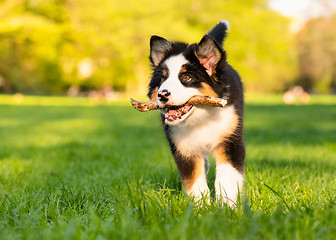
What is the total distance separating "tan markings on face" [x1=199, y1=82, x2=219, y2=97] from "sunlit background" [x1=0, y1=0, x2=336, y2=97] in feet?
Answer: 77.3

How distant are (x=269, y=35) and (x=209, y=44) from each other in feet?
119

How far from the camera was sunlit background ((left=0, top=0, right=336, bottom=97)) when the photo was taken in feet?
98.6

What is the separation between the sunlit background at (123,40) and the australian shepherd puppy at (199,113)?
23.4 meters

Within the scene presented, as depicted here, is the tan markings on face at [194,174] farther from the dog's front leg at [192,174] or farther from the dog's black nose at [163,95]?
the dog's black nose at [163,95]

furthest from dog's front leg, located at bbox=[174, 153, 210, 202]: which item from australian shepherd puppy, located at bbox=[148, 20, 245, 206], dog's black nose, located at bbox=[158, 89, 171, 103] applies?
dog's black nose, located at bbox=[158, 89, 171, 103]

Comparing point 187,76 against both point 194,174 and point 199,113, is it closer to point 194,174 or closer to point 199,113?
point 199,113

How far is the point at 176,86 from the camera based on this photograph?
2.76 metres

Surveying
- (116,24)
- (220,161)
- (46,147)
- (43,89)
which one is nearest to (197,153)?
(220,161)

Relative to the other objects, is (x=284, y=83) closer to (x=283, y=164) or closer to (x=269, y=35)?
(x=269, y=35)

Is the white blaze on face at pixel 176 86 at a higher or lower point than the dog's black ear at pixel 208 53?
lower

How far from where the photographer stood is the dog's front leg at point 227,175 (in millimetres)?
2822

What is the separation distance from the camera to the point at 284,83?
4891 centimetres

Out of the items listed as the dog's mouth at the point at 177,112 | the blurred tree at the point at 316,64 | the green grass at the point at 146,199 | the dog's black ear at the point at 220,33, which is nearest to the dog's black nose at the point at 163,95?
the dog's mouth at the point at 177,112

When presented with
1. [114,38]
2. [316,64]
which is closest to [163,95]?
[114,38]
